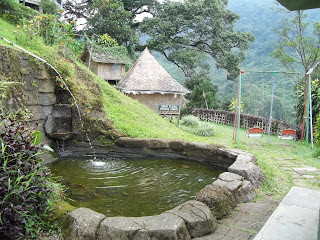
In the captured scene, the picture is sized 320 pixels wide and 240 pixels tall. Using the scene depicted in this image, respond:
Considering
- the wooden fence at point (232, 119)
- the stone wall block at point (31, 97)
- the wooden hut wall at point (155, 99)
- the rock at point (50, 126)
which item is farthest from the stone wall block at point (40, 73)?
the wooden fence at point (232, 119)

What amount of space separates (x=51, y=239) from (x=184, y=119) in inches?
648

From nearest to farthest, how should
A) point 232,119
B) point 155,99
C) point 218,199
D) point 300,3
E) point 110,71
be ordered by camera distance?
point 300,3, point 218,199, point 155,99, point 232,119, point 110,71

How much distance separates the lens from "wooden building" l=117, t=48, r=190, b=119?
57.5 feet

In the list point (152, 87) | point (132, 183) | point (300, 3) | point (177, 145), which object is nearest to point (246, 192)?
point (132, 183)

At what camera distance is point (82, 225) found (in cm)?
315

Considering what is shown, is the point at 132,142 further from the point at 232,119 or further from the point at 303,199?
the point at 232,119

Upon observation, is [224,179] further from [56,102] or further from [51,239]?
[56,102]

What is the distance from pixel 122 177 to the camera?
589 centimetres

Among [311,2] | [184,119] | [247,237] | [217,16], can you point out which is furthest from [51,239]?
[217,16]

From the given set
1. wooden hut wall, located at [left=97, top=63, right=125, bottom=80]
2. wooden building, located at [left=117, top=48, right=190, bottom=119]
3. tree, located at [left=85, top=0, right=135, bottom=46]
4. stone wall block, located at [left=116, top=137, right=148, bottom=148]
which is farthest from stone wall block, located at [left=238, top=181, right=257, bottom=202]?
→ tree, located at [left=85, top=0, right=135, bottom=46]

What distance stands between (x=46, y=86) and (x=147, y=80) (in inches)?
424

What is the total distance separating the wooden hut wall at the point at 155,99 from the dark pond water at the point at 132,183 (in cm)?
1095

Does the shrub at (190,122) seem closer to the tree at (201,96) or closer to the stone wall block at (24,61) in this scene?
the tree at (201,96)

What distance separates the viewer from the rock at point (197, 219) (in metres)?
3.37
